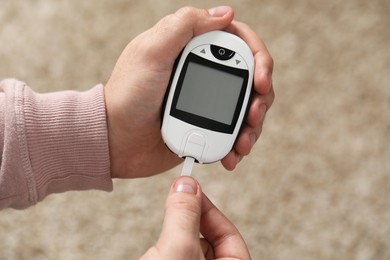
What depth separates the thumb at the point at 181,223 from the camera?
2.02ft

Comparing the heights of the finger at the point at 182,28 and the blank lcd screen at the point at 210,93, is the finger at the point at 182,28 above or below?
above

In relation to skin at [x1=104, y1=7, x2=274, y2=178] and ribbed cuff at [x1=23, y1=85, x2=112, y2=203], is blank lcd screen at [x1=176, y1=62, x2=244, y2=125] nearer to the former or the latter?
skin at [x1=104, y1=7, x2=274, y2=178]

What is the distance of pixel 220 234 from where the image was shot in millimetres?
713

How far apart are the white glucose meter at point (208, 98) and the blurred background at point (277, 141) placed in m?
0.42

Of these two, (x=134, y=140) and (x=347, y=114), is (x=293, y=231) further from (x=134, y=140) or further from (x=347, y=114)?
(x=134, y=140)

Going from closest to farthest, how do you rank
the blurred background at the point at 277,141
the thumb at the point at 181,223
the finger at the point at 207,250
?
the thumb at the point at 181,223 < the finger at the point at 207,250 < the blurred background at the point at 277,141

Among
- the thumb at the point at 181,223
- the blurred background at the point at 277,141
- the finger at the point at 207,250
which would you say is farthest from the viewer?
the blurred background at the point at 277,141

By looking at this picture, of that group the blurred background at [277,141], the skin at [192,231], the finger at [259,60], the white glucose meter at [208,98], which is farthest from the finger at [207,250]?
the blurred background at [277,141]

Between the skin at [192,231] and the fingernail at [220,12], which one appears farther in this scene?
the fingernail at [220,12]

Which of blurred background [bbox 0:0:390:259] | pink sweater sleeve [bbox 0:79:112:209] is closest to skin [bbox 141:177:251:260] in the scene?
pink sweater sleeve [bbox 0:79:112:209]

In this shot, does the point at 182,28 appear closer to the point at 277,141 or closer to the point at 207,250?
the point at 207,250

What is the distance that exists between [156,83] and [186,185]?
18 cm

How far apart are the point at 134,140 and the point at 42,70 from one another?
50 centimetres

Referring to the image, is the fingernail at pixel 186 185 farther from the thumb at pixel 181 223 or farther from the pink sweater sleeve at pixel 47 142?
the pink sweater sleeve at pixel 47 142
